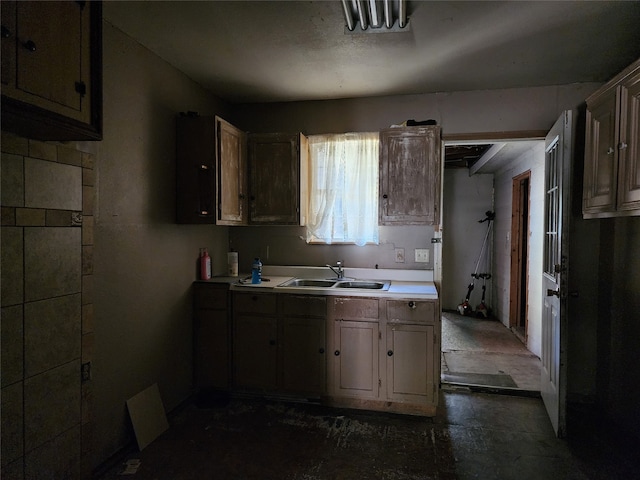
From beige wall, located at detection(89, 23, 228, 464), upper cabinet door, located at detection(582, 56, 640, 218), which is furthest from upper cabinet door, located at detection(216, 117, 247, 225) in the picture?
upper cabinet door, located at detection(582, 56, 640, 218)

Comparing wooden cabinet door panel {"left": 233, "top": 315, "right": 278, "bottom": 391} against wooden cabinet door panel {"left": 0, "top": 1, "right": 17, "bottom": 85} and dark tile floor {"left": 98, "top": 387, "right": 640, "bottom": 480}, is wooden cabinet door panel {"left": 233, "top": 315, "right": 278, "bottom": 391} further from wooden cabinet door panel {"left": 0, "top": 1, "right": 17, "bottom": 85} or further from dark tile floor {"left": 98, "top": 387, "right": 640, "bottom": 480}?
wooden cabinet door panel {"left": 0, "top": 1, "right": 17, "bottom": 85}

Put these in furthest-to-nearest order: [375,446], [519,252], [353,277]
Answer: [519,252] < [353,277] < [375,446]

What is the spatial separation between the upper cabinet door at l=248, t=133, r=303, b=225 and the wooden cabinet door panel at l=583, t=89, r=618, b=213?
205cm

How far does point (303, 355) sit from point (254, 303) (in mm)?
555

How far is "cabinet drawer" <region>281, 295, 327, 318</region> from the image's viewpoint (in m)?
2.84

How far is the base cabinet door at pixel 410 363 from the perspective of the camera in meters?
2.67

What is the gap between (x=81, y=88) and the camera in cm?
148

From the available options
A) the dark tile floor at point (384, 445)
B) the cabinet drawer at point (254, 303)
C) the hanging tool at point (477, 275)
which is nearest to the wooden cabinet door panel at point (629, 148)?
the dark tile floor at point (384, 445)

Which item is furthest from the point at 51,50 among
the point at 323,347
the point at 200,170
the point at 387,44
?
the point at 323,347

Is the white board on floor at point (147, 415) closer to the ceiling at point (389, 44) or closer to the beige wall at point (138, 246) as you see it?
the beige wall at point (138, 246)

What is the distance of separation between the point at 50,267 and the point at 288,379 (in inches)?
71.2

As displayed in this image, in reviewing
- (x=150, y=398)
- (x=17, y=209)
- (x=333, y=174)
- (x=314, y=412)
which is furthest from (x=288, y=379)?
(x=17, y=209)

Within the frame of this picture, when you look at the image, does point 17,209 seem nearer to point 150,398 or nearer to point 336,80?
point 150,398

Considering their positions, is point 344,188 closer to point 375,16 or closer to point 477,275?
point 375,16
